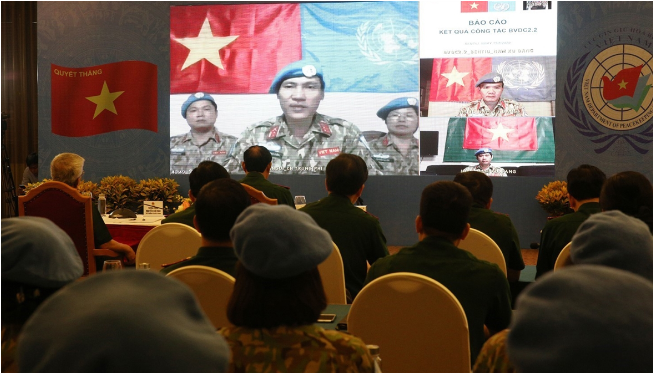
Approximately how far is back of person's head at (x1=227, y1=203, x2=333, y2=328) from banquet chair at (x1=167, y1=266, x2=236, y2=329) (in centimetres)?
63

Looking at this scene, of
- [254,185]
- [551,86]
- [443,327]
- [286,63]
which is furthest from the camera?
[286,63]

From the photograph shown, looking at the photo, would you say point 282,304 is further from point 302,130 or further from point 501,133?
point 302,130

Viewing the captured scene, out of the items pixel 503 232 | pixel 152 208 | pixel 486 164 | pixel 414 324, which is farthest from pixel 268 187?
pixel 414 324

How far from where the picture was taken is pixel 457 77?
7.80 m

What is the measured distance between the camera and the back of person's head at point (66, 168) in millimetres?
4777

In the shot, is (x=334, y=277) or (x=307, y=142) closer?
(x=334, y=277)

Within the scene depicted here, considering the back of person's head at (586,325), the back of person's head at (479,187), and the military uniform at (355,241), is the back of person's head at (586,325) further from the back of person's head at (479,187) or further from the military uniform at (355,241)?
the back of person's head at (479,187)

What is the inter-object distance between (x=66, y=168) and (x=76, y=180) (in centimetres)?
12

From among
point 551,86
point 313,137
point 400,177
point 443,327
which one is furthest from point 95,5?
point 443,327

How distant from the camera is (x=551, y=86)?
7684 mm

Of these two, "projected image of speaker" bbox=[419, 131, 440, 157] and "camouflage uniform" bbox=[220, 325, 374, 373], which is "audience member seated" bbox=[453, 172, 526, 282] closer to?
"camouflage uniform" bbox=[220, 325, 374, 373]

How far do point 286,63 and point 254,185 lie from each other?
3.12 m

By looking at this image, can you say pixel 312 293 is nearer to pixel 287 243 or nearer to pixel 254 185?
pixel 287 243

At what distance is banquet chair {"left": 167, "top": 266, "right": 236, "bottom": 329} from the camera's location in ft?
7.10
